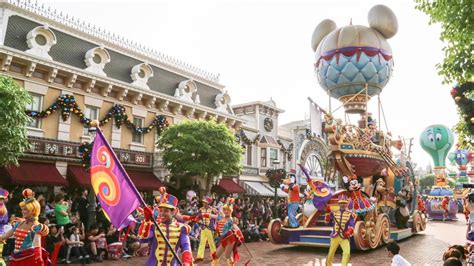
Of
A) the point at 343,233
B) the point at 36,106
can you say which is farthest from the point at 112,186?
the point at 36,106

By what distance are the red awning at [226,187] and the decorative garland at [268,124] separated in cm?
712

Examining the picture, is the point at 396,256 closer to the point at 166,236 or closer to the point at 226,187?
the point at 166,236

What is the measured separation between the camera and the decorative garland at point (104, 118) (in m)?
16.4

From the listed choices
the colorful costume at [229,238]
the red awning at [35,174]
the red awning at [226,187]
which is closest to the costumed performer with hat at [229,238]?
the colorful costume at [229,238]

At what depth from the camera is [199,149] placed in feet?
60.6

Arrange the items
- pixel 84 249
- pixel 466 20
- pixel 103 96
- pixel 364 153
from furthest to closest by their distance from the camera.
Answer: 1. pixel 103 96
2. pixel 364 153
3. pixel 84 249
4. pixel 466 20

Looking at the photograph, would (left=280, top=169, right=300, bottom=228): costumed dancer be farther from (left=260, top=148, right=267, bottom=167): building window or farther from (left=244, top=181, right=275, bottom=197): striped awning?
(left=260, top=148, right=267, bottom=167): building window

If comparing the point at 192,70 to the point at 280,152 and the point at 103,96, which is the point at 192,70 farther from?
the point at 280,152

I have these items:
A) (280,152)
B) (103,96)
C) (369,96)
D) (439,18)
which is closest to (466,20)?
(439,18)

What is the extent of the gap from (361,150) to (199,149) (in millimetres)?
7361

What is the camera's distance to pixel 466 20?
7246mm

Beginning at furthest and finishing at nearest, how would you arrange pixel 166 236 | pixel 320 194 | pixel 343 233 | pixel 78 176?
pixel 78 176, pixel 320 194, pixel 343 233, pixel 166 236

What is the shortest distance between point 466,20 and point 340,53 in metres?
7.85

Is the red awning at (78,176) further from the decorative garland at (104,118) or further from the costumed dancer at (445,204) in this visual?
the costumed dancer at (445,204)
